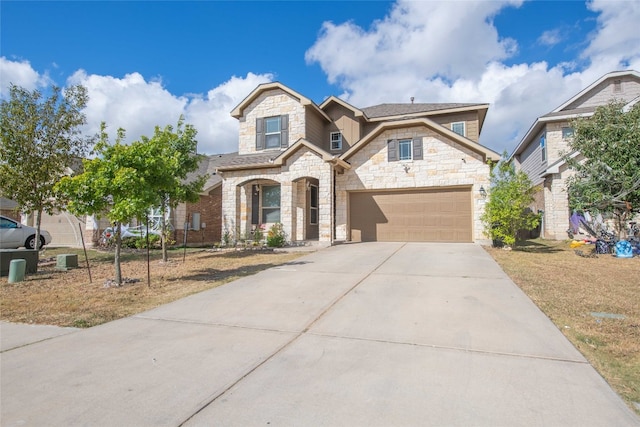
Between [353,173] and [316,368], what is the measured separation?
1381cm

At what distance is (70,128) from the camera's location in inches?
510

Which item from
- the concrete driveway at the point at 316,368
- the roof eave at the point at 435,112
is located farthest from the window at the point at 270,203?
the concrete driveway at the point at 316,368

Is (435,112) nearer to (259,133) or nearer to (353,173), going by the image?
(353,173)

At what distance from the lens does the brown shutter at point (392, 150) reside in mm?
16078

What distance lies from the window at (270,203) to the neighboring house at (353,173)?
52mm

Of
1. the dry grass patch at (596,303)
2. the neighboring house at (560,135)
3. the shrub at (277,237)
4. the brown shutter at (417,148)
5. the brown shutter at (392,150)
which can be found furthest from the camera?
the neighboring house at (560,135)

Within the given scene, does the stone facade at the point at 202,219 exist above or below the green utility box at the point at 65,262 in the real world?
above

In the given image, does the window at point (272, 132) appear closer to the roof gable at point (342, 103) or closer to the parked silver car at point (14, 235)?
the roof gable at point (342, 103)

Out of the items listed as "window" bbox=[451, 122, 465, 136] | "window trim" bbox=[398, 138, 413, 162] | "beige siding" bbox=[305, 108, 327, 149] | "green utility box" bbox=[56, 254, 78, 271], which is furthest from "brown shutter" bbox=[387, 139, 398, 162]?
"green utility box" bbox=[56, 254, 78, 271]

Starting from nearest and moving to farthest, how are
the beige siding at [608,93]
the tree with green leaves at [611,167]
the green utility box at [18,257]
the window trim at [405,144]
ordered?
the green utility box at [18,257] < the tree with green leaves at [611,167] < the window trim at [405,144] < the beige siding at [608,93]

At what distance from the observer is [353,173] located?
1670cm

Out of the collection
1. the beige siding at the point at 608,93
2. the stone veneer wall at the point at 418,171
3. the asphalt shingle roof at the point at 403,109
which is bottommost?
the stone veneer wall at the point at 418,171

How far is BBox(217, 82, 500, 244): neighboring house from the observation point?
15.1 m

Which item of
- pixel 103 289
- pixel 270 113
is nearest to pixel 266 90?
pixel 270 113
